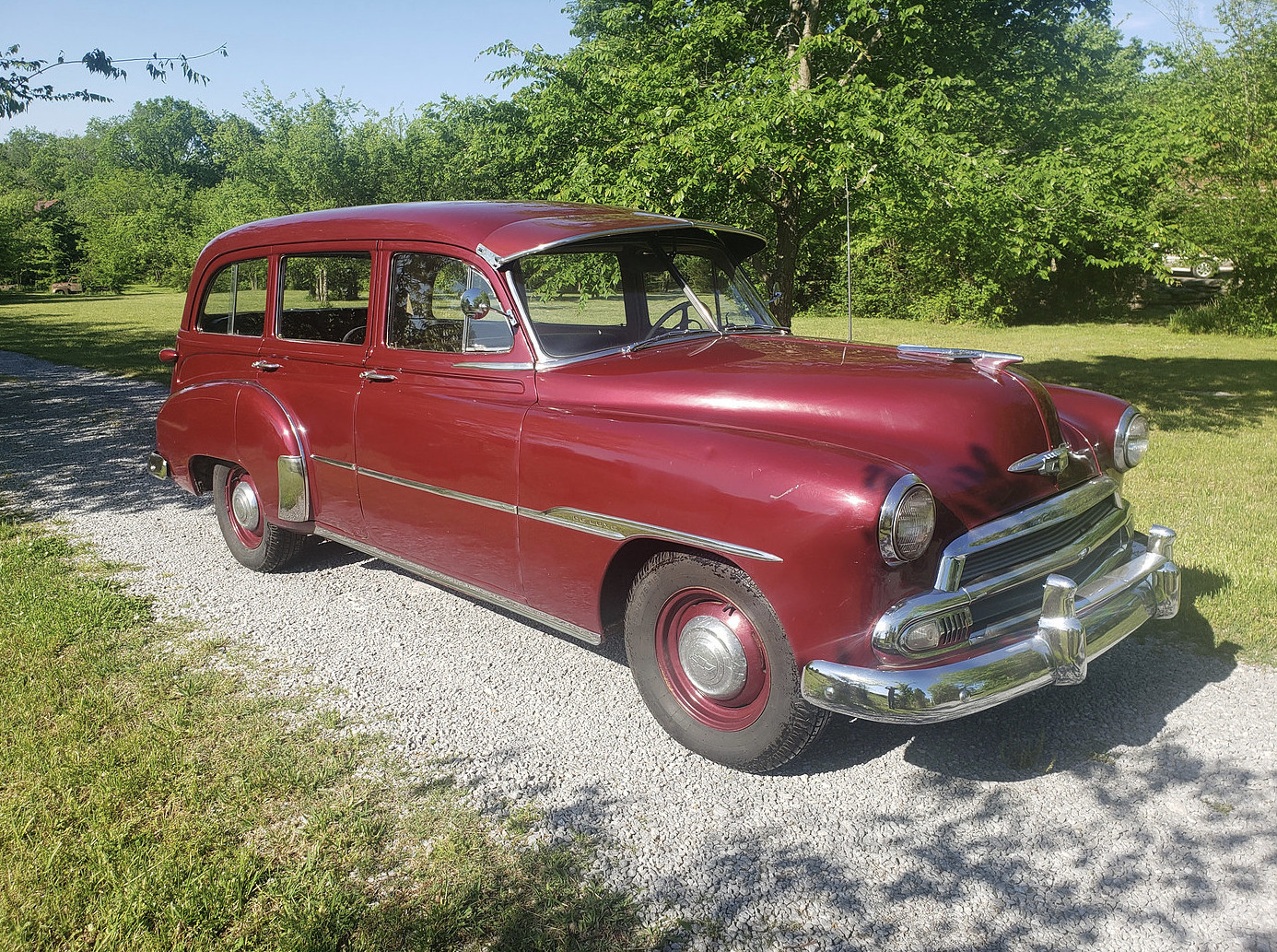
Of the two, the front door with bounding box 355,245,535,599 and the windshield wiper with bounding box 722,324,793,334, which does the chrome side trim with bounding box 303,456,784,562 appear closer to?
the front door with bounding box 355,245,535,599

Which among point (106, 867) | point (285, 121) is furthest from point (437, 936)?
point (285, 121)

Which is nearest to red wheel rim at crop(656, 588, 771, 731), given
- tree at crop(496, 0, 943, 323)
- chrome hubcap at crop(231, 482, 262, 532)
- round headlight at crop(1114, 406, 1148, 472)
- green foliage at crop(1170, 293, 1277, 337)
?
round headlight at crop(1114, 406, 1148, 472)

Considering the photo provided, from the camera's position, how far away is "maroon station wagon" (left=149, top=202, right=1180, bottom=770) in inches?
107

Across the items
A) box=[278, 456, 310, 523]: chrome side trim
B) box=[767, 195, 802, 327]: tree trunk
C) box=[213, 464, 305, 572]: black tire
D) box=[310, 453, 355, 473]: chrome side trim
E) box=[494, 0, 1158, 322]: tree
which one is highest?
box=[494, 0, 1158, 322]: tree

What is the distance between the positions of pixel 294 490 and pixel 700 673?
8.34 feet

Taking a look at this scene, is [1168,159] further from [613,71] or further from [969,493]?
[969,493]

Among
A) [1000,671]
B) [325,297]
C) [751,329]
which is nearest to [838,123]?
[751,329]

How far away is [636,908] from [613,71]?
8.31 meters

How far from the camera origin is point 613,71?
893cm

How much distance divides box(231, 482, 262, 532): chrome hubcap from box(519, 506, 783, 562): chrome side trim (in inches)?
90.6

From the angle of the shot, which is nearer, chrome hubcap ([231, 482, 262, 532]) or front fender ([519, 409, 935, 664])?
front fender ([519, 409, 935, 664])

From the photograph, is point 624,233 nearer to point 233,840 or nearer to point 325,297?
point 325,297

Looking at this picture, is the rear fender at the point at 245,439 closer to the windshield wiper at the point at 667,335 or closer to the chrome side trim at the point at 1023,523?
the windshield wiper at the point at 667,335

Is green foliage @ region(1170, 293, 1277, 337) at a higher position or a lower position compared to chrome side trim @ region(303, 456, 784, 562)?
higher
